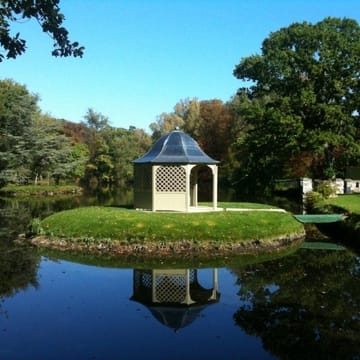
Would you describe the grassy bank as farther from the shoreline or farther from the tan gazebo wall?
the shoreline

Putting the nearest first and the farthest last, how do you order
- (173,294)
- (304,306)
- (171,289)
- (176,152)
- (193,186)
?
(304,306) < (173,294) < (171,289) < (176,152) < (193,186)

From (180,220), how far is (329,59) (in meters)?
21.0

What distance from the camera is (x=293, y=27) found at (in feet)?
113

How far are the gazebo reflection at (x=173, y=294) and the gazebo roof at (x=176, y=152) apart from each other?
297 inches

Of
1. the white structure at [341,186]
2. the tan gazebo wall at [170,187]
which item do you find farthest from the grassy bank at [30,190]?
the tan gazebo wall at [170,187]

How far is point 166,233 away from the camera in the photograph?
1616cm

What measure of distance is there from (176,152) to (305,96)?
14.7 meters

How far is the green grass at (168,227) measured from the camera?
16.1 meters

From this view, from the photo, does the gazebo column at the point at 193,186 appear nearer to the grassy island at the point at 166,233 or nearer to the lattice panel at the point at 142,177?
the lattice panel at the point at 142,177

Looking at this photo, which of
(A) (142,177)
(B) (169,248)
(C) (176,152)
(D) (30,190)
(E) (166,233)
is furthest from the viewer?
(D) (30,190)

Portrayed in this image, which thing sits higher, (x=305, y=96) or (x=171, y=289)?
(x=305, y=96)

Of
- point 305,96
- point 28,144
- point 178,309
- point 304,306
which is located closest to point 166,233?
point 178,309

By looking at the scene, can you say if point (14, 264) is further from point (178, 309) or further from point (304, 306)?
point (304, 306)

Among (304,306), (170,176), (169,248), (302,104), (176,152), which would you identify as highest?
(302,104)
